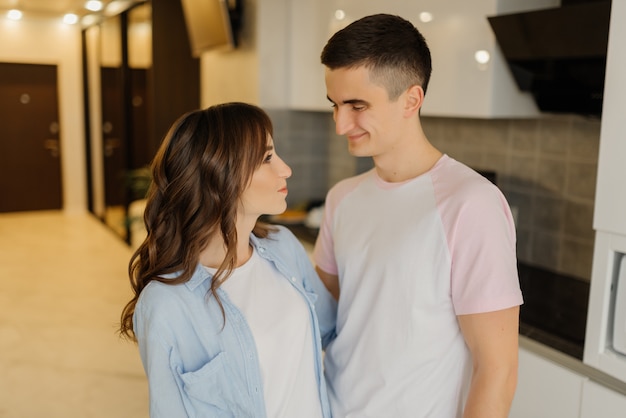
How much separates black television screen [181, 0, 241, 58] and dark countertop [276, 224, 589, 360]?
81.9 inches

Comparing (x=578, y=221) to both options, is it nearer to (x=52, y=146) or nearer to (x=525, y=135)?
(x=525, y=135)

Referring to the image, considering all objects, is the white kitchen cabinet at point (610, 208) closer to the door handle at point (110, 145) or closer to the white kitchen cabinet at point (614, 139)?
the white kitchen cabinet at point (614, 139)

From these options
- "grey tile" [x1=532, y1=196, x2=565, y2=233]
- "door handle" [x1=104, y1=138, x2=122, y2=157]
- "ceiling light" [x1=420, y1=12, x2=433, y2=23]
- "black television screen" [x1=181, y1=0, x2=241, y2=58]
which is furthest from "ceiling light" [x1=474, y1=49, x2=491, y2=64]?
"door handle" [x1=104, y1=138, x2=122, y2=157]

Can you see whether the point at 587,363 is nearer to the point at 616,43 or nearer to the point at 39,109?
the point at 616,43

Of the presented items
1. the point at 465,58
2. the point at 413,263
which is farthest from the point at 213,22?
the point at 413,263

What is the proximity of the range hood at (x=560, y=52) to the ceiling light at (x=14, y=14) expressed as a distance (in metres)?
6.92

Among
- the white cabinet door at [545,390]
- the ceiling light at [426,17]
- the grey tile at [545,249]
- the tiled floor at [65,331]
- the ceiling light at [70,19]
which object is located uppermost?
the ceiling light at [70,19]

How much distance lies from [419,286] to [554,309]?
1.03m

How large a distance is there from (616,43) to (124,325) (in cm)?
137

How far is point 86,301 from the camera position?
4.59m

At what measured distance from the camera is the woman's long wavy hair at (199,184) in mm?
1225

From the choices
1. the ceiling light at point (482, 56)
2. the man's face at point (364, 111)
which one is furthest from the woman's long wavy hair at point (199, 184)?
the ceiling light at point (482, 56)

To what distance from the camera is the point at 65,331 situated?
4.01 metres

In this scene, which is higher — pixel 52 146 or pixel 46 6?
pixel 46 6
